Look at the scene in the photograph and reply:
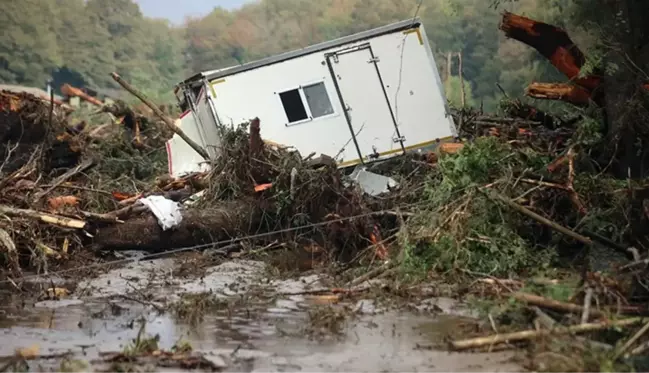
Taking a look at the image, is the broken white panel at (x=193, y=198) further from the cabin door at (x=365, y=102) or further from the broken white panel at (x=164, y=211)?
the cabin door at (x=365, y=102)

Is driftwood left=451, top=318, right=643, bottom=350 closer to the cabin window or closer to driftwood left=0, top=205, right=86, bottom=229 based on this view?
driftwood left=0, top=205, right=86, bottom=229

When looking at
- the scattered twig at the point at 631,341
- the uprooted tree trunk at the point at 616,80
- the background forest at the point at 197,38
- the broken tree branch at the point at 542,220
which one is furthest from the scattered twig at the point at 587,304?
the background forest at the point at 197,38

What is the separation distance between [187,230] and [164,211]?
41 cm

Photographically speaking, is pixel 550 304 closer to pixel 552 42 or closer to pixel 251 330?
pixel 251 330

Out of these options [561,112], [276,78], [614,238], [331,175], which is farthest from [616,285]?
[276,78]

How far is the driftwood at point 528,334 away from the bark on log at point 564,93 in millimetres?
5526

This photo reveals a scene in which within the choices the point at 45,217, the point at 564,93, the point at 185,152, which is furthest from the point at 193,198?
the point at 564,93

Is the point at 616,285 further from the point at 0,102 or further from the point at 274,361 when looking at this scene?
the point at 0,102

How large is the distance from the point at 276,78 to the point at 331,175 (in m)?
3.32

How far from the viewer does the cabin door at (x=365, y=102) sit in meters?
12.4

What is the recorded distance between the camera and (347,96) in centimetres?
1248

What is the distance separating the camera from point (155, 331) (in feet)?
18.6

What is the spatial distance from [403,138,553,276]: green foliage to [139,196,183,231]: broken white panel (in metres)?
3.37

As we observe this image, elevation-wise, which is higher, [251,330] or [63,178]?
[63,178]
